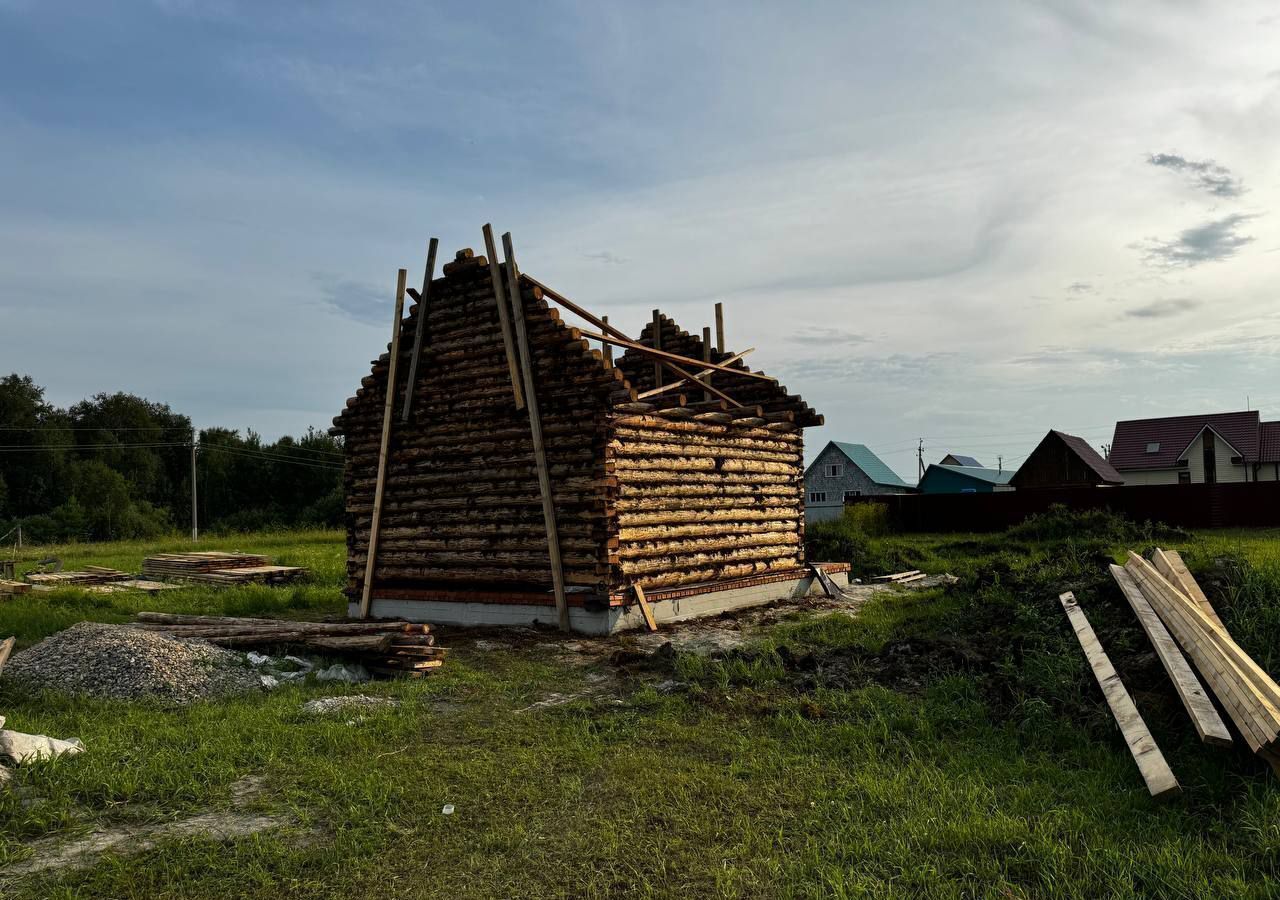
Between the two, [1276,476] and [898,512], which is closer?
→ [898,512]

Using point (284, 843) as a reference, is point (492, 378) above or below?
above

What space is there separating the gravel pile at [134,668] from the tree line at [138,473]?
46730 mm

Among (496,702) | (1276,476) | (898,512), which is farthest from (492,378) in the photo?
(1276,476)

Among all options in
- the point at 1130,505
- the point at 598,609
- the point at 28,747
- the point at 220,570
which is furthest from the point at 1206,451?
the point at 28,747

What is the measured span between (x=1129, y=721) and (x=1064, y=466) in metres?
39.8

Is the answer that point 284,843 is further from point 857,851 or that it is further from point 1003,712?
point 1003,712

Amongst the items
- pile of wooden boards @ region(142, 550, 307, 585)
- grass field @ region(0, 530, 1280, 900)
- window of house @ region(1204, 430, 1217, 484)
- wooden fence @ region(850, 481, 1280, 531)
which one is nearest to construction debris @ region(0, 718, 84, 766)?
grass field @ region(0, 530, 1280, 900)

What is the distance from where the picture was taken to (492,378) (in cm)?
1395

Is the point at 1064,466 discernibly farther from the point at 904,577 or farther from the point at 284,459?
the point at 284,459

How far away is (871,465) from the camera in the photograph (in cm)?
5469

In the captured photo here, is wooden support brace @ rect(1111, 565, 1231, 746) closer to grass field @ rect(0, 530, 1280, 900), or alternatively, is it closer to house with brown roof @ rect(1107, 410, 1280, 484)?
grass field @ rect(0, 530, 1280, 900)

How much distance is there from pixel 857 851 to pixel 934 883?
1.53ft

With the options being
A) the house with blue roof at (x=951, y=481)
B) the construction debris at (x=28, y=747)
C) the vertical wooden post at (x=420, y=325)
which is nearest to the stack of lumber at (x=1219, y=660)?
the construction debris at (x=28, y=747)

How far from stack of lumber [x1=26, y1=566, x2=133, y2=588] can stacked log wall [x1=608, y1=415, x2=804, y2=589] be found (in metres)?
15.1
